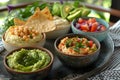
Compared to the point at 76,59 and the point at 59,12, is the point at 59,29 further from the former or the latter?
the point at 76,59

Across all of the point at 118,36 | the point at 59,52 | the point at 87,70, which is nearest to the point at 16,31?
the point at 59,52

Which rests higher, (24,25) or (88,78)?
(24,25)

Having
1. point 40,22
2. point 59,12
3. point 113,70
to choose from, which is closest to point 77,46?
point 113,70

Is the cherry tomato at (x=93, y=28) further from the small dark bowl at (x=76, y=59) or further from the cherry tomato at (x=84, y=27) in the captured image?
the small dark bowl at (x=76, y=59)

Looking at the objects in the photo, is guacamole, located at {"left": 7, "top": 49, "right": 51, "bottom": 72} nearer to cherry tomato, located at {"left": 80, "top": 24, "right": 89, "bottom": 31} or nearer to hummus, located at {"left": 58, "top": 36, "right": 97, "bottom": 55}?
hummus, located at {"left": 58, "top": 36, "right": 97, "bottom": 55}

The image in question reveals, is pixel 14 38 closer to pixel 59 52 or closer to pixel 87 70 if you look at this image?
pixel 59 52

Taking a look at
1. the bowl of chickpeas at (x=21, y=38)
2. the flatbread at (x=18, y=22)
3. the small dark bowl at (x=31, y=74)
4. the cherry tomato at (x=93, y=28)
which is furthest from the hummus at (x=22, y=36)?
the cherry tomato at (x=93, y=28)
